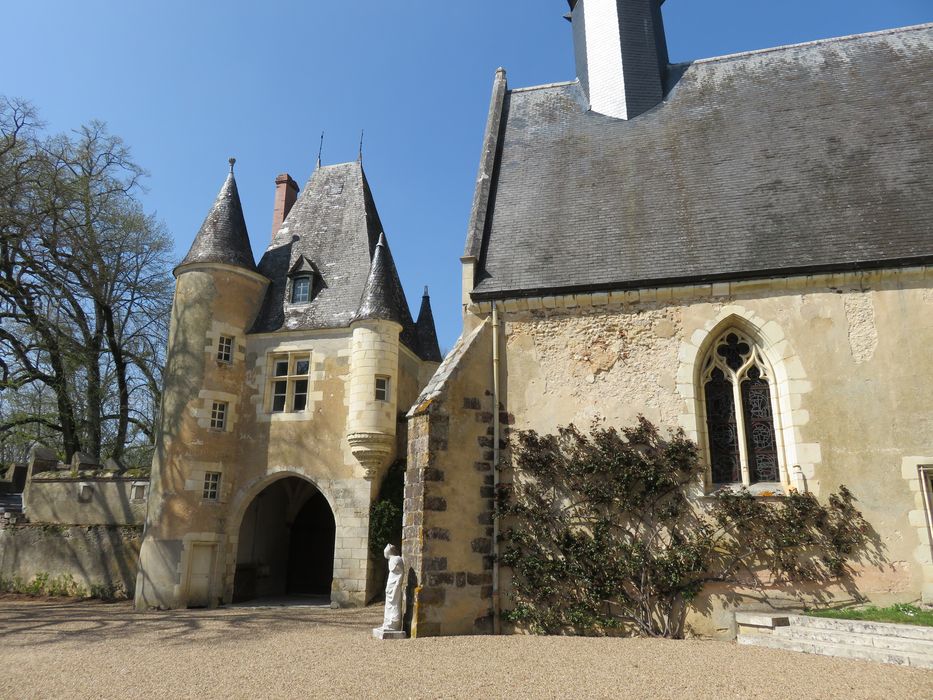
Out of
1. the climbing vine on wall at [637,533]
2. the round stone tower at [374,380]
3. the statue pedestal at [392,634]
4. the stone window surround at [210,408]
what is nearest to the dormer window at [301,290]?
the round stone tower at [374,380]

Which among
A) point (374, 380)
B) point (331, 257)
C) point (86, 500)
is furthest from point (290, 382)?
point (86, 500)

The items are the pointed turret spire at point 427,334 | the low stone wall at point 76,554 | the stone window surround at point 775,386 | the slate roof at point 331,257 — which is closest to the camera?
the stone window surround at point 775,386

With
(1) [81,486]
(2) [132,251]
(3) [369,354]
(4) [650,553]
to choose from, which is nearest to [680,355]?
(4) [650,553]

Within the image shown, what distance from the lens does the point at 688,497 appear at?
8.15m

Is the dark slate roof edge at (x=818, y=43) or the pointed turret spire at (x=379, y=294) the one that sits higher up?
the dark slate roof edge at (x=818, y=43)

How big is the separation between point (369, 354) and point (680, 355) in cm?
708

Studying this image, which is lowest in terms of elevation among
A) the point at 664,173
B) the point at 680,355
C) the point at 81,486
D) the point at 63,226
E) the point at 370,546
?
the point at 370,546

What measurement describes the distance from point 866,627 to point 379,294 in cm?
1054

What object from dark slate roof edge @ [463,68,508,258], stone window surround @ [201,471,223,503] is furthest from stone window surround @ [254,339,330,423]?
A: dark slate roof edge @ [463,68,508,258]

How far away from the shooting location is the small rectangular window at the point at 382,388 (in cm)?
1372

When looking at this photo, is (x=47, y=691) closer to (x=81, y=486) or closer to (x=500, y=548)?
(x=500, y=548)

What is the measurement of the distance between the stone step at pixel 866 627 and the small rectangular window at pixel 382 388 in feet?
28.9

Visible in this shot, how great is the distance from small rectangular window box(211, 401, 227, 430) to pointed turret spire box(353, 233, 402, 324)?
3.48 meters

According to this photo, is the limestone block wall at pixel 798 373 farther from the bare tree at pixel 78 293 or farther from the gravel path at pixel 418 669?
the bare tree at pixel 78 293
